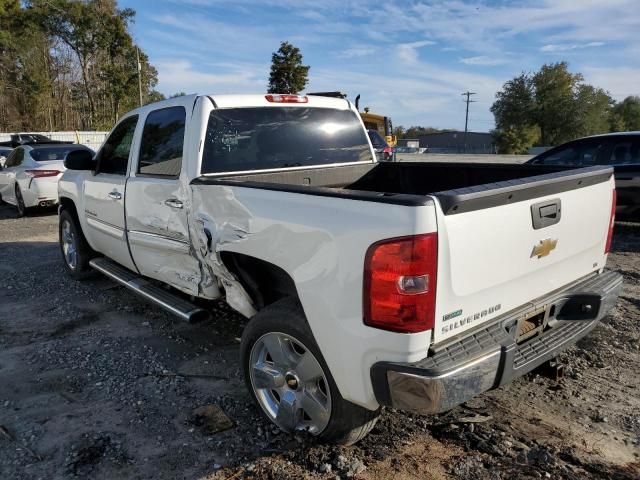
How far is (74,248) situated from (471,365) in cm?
512

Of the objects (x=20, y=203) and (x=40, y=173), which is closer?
(x=40, y=173)

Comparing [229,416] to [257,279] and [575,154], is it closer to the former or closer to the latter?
[257,279]

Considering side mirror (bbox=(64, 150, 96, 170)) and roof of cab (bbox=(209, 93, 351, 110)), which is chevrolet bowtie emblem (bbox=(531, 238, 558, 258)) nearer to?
roof of cab (bbox=(209, 93, 351, 110))

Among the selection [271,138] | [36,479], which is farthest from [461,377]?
[271,138]

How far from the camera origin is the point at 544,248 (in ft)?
8.82

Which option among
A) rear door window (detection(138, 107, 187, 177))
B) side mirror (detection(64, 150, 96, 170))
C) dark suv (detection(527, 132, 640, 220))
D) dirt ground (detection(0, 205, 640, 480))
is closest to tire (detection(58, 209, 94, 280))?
side mirror (detection(64, 150, 96, 170))

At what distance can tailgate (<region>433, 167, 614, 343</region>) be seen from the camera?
2223 mm

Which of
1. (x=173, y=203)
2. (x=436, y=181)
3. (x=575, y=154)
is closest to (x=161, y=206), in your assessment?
(x=173, y=203)

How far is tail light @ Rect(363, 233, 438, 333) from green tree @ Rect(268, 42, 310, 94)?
35075 mm

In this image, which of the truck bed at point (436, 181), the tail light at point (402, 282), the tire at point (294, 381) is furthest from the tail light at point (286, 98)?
the tail light at point (402, 282)

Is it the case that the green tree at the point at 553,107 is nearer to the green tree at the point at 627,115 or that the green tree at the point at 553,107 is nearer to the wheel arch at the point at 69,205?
the green tree at the point at 627,115

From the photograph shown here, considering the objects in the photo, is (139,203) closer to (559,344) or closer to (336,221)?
(336,221)

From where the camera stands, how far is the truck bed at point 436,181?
7.36ft

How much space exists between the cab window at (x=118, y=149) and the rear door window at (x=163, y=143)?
14.0 inches
